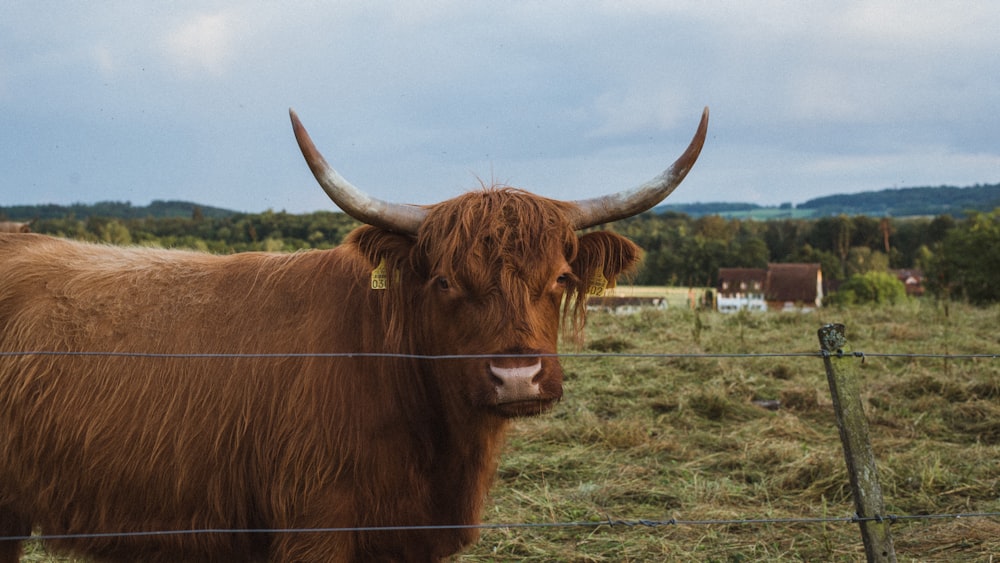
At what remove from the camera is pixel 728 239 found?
149 feet

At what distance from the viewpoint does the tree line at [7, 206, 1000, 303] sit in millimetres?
17141

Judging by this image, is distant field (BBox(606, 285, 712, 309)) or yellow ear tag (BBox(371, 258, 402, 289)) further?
distant field (BBox(606, 285, 712, 309))

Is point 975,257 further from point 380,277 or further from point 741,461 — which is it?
point 380,277

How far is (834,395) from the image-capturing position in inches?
104

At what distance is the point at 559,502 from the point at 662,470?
977 millimetres

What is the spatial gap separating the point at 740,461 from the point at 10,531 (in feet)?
14.4

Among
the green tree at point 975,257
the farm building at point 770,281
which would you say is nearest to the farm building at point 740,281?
the farm building at point 770,281

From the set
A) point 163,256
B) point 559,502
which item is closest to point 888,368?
point 559,502

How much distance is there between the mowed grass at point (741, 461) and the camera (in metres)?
4.21

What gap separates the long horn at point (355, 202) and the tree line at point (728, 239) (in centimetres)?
113

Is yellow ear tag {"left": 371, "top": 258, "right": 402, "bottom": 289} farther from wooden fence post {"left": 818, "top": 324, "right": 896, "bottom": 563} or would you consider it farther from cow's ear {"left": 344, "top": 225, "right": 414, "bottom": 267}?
wooden fence post {"left": 818, "top": 324, "right": 896, "bottom": 563}

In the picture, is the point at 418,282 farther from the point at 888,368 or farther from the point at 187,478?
the point at 888,368

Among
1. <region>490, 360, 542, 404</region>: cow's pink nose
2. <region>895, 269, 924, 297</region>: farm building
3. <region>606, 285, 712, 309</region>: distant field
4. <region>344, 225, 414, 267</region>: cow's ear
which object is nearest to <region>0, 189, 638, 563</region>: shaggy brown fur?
<region>344, 225, 414, 267</region>: cow's ear

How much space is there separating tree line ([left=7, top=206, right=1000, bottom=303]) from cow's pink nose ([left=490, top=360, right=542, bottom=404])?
1.19 m
